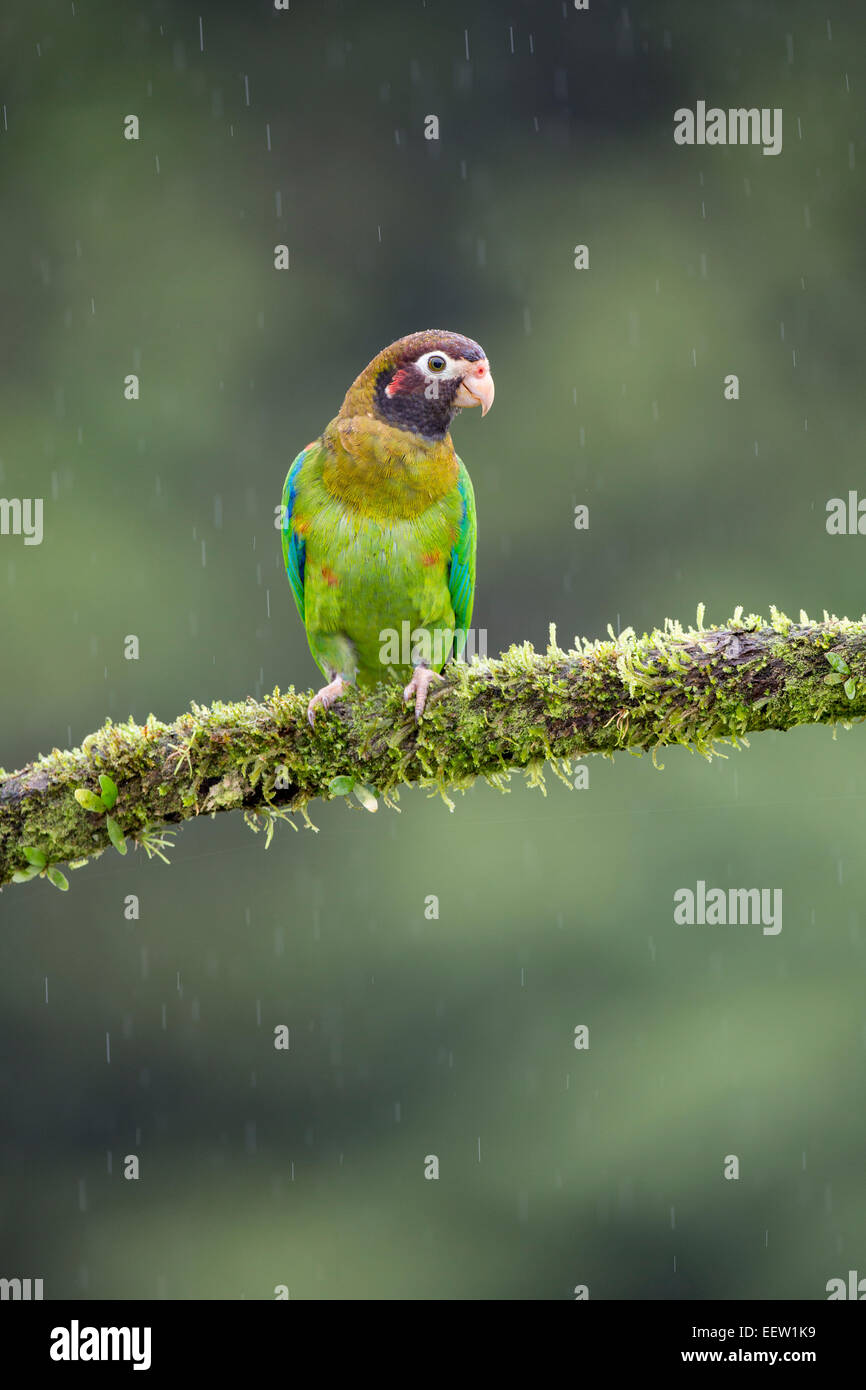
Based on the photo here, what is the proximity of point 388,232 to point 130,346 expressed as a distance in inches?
115

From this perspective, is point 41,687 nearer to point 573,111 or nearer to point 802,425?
point 802,425

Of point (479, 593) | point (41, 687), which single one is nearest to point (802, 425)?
point (479, 593)

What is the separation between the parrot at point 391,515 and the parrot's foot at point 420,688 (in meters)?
0.67

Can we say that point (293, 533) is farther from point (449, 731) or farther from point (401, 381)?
point (449, 731)

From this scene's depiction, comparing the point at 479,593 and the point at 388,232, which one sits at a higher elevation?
the point at 388,232

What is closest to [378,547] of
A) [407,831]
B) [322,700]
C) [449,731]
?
[322,700]

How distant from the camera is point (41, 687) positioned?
11.3 m

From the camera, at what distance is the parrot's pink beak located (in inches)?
156

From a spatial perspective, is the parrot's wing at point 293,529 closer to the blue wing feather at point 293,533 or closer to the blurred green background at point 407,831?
the blue wing feather at point 293,533

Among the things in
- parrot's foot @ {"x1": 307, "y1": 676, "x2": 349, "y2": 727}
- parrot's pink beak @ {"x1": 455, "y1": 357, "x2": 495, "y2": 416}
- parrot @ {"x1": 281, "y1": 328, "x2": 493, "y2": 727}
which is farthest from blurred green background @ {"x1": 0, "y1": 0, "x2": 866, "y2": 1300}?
parrot's foot @ {"x1": 307, "y1": 676, "x2": 349, "y2": 727}

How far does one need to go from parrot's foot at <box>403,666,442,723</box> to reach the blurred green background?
786 cm

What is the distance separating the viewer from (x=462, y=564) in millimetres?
4062

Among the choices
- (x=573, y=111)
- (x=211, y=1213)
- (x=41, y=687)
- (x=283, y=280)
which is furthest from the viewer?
(x=573, y=111)

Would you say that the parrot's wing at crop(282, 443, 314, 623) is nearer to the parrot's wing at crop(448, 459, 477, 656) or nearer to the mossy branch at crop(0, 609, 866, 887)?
the parrot's wing at crop(448, 459, 477, 656)
